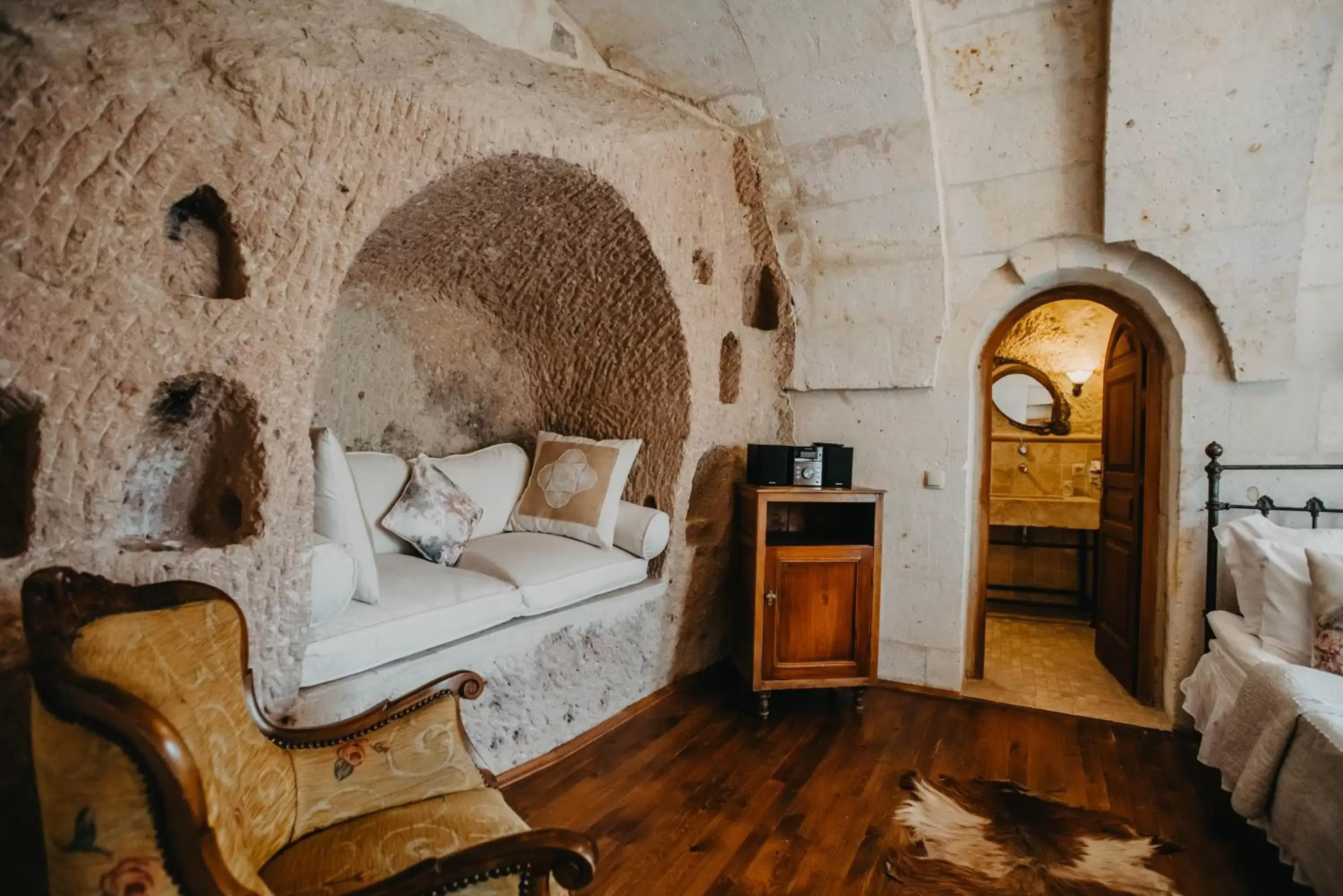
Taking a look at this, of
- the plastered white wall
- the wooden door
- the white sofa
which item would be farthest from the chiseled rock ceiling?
the white sofa

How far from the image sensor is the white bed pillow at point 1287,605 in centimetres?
231

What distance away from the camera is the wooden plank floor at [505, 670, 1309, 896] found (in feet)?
6.29

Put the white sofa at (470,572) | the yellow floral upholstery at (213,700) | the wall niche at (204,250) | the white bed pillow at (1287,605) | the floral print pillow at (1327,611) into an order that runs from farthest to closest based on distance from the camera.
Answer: the white bed pillow at (1287,605), the floral print pillow at (1327,611), the white sofa at (470,572), the wall niche at (204,250), the yellow floral upholstery at (213,700)

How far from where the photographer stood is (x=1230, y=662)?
2469 mm

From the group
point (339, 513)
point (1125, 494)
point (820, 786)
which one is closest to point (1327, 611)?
point (1125, 494)

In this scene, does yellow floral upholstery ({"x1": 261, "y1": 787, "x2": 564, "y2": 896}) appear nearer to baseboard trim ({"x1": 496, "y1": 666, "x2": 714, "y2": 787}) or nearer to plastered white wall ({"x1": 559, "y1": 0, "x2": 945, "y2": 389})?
baseboard trim ({"x1": 496, "y1": 666, "x2": 714, "y2": 787})

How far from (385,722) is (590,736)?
1.33m

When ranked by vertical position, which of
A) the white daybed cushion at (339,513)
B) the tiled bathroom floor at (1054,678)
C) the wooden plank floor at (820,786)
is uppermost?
the white daybed cushion at (339,513)

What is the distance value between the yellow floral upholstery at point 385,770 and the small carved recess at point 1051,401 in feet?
15.3

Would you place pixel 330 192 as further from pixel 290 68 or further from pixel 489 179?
pixel 489 179

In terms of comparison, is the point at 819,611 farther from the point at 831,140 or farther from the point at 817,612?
the point at 831,140

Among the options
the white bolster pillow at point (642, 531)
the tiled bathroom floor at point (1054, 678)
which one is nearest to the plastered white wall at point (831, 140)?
the white bolster pillow at point (642, 531)

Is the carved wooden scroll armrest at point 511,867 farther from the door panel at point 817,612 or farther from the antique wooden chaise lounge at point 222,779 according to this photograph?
the door panel at point 817,612

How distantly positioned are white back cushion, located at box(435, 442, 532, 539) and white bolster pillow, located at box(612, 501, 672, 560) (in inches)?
19.3
